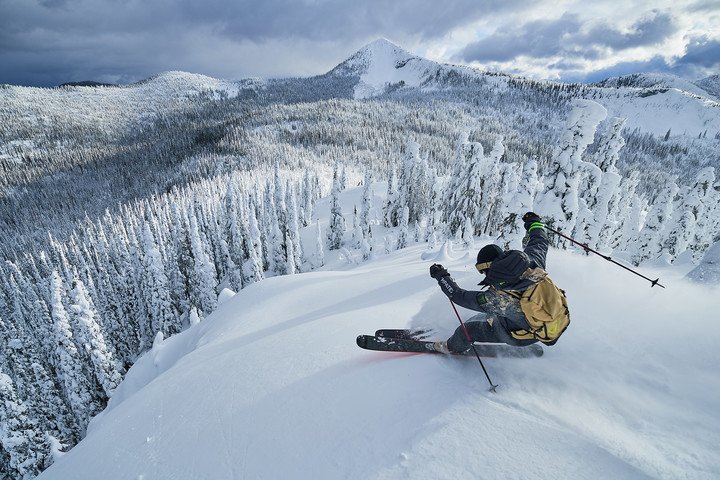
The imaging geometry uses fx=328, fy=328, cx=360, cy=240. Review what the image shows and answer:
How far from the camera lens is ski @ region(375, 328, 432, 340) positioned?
6.57 meters

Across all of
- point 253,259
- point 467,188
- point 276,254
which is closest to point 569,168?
point 467,188

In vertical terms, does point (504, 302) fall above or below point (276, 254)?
above

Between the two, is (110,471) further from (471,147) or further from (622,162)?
(622,162)

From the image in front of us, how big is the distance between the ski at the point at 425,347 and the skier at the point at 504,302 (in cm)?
16

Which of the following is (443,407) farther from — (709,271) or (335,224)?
(335,224)

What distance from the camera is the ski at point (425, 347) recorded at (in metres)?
5.79

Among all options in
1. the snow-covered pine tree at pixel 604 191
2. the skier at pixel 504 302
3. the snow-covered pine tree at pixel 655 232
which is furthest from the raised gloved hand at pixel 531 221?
the snow-covered pine tree at pixel 655 232

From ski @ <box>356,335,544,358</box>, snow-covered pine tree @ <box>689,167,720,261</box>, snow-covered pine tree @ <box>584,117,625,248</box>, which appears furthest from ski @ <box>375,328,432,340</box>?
snow-covered pine tree @ <box>689,167,720,261</box>

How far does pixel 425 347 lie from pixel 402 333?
0.67 meters

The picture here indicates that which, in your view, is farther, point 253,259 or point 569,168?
point 253,259

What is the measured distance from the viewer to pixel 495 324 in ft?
19.2

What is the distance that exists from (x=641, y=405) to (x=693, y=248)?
133ft

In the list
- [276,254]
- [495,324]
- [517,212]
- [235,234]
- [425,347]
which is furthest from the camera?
[235,234]

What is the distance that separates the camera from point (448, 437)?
411 centimetres
